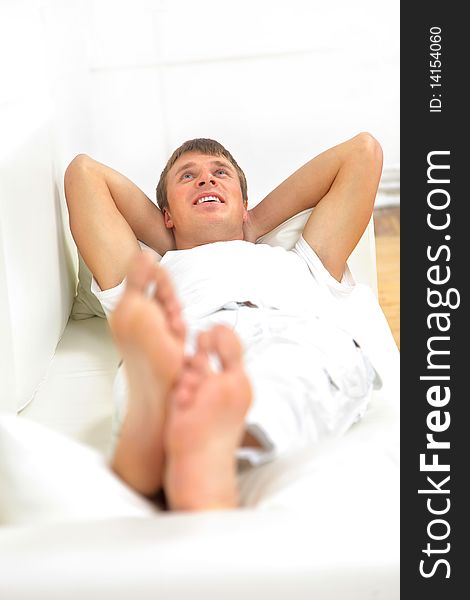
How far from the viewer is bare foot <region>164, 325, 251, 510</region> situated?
906 millimetres

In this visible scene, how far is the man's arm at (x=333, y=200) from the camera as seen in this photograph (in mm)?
1775

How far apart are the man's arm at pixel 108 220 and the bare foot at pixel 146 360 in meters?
0.72

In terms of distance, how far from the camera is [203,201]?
1726 millimetres

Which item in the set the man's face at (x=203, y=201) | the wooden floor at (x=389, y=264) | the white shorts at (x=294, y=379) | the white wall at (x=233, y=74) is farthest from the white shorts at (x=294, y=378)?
the white wall at (x=233, y=74)

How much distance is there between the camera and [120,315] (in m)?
0.91

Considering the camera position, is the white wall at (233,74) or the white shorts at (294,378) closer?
the white shorts at (294,378)

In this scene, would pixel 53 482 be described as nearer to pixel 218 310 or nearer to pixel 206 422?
pixel 206 422

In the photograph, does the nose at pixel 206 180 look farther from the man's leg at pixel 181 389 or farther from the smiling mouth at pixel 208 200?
the man's leg at pixel 181 389

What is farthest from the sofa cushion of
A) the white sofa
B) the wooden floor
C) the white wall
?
the white wall

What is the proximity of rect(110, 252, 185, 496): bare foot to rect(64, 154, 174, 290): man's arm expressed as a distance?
2.38 feet

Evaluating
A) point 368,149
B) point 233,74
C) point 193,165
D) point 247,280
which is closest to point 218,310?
point 247,280

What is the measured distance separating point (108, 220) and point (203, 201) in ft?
0.59

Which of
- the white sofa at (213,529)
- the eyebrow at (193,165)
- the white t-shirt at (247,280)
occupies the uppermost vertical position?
the eyebrow at (193,165)

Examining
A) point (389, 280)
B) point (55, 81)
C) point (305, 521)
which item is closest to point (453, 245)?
point (305, 521)
